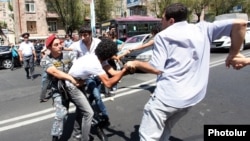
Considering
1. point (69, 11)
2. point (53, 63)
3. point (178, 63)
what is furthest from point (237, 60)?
point (69, 11)

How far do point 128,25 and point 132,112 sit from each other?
18.7 metres

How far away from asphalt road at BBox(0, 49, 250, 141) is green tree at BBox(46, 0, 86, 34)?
113 feet

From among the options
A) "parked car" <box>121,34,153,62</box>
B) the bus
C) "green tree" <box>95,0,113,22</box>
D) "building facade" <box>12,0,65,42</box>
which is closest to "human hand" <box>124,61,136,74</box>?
"parked car" <box>121,34,153,62</box>

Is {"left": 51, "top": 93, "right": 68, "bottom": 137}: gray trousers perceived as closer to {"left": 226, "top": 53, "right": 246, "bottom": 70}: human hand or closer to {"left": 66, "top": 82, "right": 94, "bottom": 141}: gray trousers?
{"left": 66, "top": 82, "right": 94, "bottom": 141}: gray trousers

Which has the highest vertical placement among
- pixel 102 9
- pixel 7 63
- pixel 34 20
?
pixel 102 9

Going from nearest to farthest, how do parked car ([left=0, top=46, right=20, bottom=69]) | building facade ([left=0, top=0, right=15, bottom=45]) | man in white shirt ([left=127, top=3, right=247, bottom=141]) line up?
man in white shirt ([left=127, top=3, right=247, bottom=141]) < parked car ([left=0, top=46, right=20, bottom=69]) < building facade ([left=0, top=0, right=15, bottom=45])

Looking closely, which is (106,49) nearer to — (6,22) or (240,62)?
(240,62)

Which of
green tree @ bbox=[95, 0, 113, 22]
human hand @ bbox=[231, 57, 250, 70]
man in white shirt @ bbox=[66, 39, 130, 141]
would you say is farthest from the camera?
green tree @ bbox=[95, 0, 113, 22]

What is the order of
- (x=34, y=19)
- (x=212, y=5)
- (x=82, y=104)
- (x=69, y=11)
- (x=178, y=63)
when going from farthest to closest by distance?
1. (x=212, y=5)
2. (x=34, y=19)
3. (x=69, y=11)
4. (x=82, y=104)
5. (x=178, y=63)

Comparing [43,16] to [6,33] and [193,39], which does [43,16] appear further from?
[193,39]

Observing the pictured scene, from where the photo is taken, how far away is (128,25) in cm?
2384

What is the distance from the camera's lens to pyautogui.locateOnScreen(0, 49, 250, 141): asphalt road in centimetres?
468

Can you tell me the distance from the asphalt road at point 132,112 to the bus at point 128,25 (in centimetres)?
1504

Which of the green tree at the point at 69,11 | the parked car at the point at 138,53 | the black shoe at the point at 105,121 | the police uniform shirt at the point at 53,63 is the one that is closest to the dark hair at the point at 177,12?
the police uniform shirt at the point at 53,63
